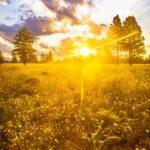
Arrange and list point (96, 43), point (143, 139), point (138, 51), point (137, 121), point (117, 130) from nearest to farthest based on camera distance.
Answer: point (143, 139), point (117, 130), point (137, 121), point (138, 51), point (96, 43)

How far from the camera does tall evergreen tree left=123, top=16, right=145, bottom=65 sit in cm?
4572

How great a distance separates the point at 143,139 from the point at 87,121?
1.95 metres

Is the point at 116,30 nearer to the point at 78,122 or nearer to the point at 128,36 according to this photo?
the point at 128,36

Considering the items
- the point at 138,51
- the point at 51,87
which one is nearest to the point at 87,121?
→ the point at 51,87

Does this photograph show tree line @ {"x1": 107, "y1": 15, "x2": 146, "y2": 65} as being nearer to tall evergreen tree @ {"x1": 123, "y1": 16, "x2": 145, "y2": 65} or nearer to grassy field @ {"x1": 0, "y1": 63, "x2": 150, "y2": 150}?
tall evergreen tree @ {"x1": 123, "y1": 16, "x2": 145, "y2": 65}

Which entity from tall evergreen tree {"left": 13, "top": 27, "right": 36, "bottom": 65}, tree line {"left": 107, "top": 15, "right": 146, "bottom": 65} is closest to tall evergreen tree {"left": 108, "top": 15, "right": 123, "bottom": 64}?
tree line {"left": 107, "top": 15, "right": 146, "bottom": 65}

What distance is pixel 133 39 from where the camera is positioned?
4694 centimetres

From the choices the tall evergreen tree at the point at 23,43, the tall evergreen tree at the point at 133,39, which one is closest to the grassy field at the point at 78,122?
the tall evergreen tree at the point at 133,39

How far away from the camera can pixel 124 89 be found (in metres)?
12.9

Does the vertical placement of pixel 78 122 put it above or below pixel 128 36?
below

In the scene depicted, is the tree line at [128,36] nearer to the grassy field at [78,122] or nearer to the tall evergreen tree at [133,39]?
the tall evergreen tree at [133,39]

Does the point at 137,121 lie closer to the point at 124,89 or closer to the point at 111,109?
the point at 111,109

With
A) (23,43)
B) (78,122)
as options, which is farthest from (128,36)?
(78,122)

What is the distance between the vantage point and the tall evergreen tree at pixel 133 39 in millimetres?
45719
